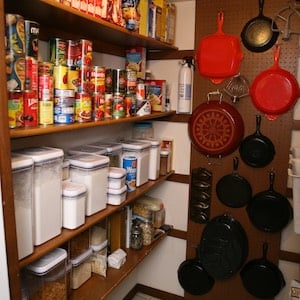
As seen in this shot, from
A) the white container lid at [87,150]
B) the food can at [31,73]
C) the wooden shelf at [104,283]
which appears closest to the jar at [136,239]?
the wooden shelf at [104,283]

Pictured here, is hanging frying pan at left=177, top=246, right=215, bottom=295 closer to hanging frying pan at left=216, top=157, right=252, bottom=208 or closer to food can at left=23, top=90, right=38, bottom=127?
hanging frying pan at left=216, top=157, right=252, bottom=208

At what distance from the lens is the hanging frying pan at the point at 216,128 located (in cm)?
191

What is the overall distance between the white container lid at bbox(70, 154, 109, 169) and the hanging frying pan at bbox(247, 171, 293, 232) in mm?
1048

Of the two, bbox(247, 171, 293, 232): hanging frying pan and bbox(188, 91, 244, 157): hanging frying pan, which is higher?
bbox(188, 91, 244, 157): hanging frying pan

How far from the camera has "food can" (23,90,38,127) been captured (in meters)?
1.07

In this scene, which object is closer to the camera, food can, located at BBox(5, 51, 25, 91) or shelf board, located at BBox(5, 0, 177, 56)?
food can, located at BBox(5, 51, 25, 91)

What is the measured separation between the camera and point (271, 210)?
192 cm

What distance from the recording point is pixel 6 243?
2.98 ft

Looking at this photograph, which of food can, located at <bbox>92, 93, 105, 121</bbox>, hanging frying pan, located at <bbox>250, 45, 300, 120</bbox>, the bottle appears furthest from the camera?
the bottle

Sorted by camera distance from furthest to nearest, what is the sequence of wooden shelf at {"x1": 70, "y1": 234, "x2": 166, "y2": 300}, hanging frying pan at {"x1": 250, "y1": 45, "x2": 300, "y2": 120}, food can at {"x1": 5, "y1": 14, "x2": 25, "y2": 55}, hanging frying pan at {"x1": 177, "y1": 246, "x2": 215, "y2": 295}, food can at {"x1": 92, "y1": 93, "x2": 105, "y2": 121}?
1. hanging frying pan at {"x1": 177, "y1": 246, "x2": 215, "y2": 295}
2. hanging frying pan at {"x1": 250, "y1": 45, "x2": 300, "y2": 120}
3. wooden shelf at {"x1": 70, "y1": 234, "x2": 166, "y2": 300}
4. food can at {"x1": 92, "y1": 93, "x2": 105, "y2": 121}
5. food can at {"x1": 5, "y1": 14, "x2": 25, "y2": 55}

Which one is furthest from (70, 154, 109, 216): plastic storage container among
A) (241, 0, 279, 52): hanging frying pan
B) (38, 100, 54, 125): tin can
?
(241, 0, 279, 52): hanging frying pan

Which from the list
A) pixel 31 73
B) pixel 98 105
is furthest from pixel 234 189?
pixel 31 73

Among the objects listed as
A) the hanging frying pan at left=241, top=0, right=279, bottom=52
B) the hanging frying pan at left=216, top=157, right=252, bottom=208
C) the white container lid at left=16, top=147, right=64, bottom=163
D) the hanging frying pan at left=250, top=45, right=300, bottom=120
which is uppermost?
the hanging frying pan at left=241, top=0, right=279, bottom=52

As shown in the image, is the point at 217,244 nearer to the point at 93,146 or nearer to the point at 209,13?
the point at 93,146
